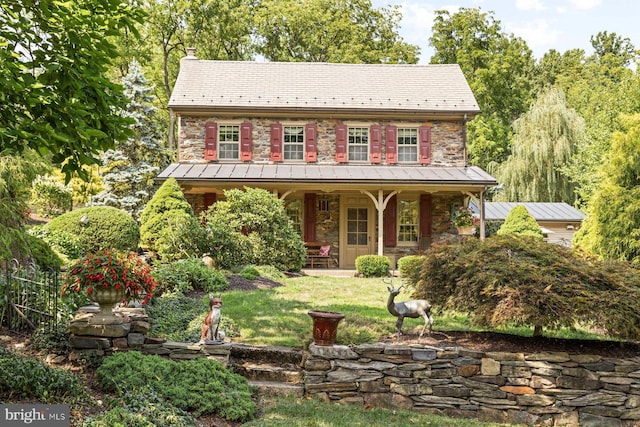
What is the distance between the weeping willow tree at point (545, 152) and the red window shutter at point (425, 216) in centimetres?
963

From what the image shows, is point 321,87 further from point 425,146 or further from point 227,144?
point 425,146

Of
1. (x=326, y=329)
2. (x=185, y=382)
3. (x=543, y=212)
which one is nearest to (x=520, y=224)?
(x=543, y=212)

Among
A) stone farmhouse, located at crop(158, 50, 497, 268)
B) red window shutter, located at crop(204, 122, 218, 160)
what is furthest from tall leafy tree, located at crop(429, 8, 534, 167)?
red window shutter, located at crop(204, 122, 218, 160)

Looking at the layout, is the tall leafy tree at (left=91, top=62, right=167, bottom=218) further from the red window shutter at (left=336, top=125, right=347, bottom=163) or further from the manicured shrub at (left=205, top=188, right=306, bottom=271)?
the red window shutter at (left=336, top=125, right=347, bottom=163)

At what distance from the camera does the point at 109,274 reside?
622cm

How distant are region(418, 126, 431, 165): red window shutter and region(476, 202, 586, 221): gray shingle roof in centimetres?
461

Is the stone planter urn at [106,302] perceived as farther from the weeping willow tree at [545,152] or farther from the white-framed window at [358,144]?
the weeping willow tree at [545,152]

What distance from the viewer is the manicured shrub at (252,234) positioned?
13.5 m

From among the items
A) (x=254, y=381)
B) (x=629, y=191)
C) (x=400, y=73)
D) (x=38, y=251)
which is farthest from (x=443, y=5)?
(x=254, y=381)

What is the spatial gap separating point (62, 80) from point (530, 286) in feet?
16.8

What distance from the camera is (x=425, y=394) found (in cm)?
647

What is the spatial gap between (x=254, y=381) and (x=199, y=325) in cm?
151

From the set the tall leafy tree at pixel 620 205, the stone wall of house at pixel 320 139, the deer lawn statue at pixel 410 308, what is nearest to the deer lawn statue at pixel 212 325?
the deer lawn statue at pixel 410 308

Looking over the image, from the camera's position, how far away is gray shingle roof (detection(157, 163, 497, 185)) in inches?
645
